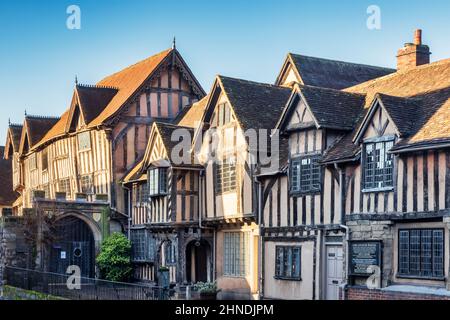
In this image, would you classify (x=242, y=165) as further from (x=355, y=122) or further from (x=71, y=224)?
(x=71, y=224)

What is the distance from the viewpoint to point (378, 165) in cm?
2283

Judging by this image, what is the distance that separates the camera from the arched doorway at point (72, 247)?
3722 centimetres

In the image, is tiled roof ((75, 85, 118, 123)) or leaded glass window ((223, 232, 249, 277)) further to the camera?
tiled roof ((75, 85, 118, 123))

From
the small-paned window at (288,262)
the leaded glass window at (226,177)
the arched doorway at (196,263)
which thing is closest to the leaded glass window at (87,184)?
the arched doorway at (196,263)

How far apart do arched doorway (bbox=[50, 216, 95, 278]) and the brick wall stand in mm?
17290

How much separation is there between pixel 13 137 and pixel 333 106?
33.1 m

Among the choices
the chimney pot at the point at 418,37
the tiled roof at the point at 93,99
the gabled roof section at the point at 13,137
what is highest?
the chimney pot at the point at 418,37

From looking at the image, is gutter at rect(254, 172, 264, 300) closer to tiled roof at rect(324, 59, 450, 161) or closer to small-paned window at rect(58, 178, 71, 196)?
tiled roof at rect(324, 59, 450, 161)

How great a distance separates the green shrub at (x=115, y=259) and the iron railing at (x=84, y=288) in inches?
186

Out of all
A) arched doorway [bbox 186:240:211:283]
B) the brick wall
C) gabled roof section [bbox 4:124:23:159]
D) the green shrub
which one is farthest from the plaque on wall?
gabled roof section [bbox 4:124:23:159]

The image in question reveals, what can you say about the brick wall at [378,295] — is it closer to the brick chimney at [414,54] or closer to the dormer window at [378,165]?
the dormer window at [378,165]

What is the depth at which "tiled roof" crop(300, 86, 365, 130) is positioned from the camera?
25.1m
